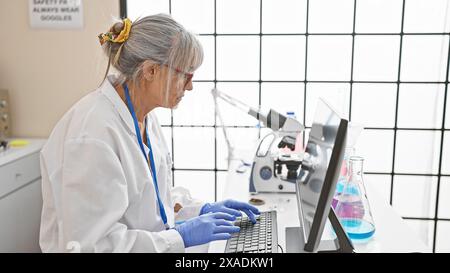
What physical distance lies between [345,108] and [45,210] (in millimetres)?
2051

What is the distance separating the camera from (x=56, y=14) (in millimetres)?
2842

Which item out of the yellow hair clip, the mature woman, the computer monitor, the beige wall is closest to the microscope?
the computer monitor

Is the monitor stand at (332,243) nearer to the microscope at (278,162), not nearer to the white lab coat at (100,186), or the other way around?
the white lab coat at (100,186)

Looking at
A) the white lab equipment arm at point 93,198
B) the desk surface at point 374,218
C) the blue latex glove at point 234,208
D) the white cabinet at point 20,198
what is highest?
the white lab equipment arm at point 93,198

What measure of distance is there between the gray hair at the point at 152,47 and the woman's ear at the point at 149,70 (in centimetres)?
1

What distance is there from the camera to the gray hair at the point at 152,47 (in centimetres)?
139

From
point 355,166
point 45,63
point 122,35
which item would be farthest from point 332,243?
point 45,63

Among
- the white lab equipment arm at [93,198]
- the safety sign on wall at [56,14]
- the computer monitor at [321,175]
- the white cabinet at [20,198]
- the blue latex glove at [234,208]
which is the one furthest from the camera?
the safety sign on wall at [56,14]

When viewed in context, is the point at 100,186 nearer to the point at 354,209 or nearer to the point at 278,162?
the point at 354,209

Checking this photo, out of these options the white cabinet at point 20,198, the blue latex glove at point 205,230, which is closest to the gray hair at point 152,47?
the blue latex glove at point 205,230

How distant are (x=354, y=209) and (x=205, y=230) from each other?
1.64 ft

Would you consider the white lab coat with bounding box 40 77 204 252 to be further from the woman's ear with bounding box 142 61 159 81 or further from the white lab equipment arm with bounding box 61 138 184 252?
the woman's ear with bounding box 142 61 159 81
